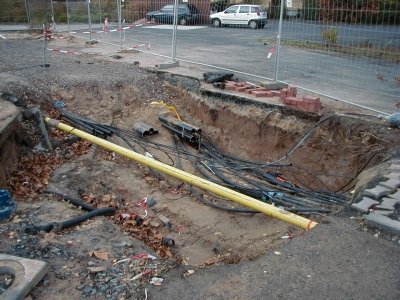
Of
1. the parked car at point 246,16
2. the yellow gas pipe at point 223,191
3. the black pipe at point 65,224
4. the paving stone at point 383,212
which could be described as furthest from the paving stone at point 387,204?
the parked car at point 246,16

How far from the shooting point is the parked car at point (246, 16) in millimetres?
9887

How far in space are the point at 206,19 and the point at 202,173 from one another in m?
5.72

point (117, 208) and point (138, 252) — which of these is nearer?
point (138, 252)

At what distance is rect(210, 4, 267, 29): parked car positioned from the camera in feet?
32.4

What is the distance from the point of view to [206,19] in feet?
36.1

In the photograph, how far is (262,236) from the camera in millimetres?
4992

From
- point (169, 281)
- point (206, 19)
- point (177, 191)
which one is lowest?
point (177, 191)

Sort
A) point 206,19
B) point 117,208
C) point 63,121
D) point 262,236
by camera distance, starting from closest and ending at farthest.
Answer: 1. point 262,236
2. point 117,208
3. point 63,121
4. point 206,19

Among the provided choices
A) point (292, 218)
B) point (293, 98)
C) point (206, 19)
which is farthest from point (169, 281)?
point (206, 19)

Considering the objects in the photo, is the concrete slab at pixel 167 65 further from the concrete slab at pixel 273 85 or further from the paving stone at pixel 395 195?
the paving stone at pixel 395 195

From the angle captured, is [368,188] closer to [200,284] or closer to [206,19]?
[200,284]

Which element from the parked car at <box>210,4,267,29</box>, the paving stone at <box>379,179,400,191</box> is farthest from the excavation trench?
the parked car at <box>210,4,267,29</box>

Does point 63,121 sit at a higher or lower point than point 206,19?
lower

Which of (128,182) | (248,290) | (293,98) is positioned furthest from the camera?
(293,98)
